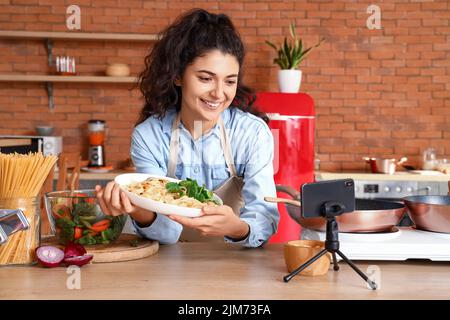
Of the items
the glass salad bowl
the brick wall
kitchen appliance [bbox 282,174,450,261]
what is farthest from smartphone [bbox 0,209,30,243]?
the brick wall

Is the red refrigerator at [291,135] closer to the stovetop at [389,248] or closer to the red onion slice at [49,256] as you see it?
the stovetop at [389,248]

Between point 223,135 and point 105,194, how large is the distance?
2.36 feet

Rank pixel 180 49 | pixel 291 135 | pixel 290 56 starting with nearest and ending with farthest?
pixel 180 49 → pixel 291 135 → pixel 290 56

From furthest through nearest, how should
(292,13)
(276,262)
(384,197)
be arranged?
(292,13) < (384,197) < (276,262)

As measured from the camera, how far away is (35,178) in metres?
1.57

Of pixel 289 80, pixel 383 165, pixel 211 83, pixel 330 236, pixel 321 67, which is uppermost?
pixel 321 67

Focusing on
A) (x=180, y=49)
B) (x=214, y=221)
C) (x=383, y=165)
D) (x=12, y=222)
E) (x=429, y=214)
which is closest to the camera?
(x=12, y=222)

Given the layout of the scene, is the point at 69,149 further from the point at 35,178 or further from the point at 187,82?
the point at 35,178

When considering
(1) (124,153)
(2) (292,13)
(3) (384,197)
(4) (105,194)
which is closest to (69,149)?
(1) (124,153)

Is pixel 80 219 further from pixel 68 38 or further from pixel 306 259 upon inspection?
pixel 68 38

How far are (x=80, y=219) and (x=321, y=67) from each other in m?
4.10

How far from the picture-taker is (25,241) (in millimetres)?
1619

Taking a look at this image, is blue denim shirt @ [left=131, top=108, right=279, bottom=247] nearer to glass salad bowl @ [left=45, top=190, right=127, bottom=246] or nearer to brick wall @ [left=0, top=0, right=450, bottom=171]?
glass salad bowl @ [left=45, top=190, right=127, bottom=246]

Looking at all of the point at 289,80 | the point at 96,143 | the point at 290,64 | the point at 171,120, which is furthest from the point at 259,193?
the point at 96,143
